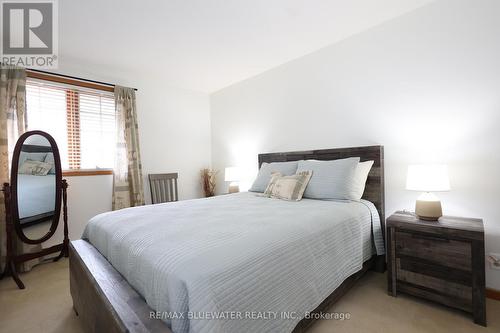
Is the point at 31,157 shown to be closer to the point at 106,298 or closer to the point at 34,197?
the point at 34,197

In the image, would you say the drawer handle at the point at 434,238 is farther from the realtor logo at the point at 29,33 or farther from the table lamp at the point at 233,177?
the realtor logo at the point at 29,33

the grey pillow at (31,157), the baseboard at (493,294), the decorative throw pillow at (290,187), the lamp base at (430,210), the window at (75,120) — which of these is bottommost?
the baseboard at (493,294)

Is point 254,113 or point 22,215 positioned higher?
point 254,113

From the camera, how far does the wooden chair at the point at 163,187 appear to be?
3437 mm

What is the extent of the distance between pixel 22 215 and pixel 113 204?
90 cm

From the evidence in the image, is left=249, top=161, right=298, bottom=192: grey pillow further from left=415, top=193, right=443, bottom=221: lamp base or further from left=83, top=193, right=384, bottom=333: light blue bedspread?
left=415, top=193, right=443, bottom=221: lamp base

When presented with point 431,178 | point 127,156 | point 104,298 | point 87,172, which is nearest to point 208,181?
point 127,156

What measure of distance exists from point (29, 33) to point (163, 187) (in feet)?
7.37

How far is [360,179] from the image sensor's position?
2158mm

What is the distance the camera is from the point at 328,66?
105 inches

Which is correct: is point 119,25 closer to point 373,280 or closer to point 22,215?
point 22,215

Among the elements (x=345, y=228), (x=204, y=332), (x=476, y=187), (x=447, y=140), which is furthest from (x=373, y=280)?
(x=204, y=332)

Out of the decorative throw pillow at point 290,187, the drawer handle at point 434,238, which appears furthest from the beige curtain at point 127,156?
the drawer handle at point 434,238

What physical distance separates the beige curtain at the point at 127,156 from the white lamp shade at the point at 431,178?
3.18 meters
